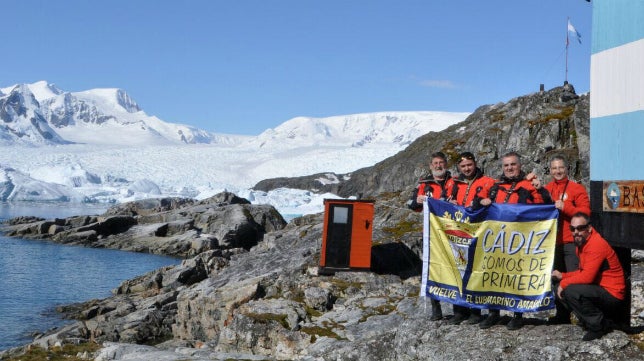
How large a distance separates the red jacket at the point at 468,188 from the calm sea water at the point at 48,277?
23.0 meters

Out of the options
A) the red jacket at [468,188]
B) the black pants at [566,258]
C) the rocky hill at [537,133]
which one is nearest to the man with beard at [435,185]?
the red jacket at [468,188]

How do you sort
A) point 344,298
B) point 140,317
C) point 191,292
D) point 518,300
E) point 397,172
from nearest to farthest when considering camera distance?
point 518,300, point 344,298, point 191,292, point 140,317, point 397,172

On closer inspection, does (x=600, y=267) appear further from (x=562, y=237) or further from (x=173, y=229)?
(x=173, y=229)

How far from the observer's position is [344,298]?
1700 cm

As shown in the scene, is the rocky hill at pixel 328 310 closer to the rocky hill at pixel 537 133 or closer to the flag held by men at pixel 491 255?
the rocky hill at pixel 537 133

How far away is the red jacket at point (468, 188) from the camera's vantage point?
10.0m

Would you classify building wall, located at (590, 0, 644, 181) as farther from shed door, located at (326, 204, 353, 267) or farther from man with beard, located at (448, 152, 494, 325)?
shed door, located at (326, 204, 353, 267)

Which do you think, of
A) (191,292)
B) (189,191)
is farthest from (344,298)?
(189,191)

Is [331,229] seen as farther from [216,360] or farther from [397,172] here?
[397,172]

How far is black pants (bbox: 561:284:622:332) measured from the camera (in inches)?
319

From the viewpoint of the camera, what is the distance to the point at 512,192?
9703 mm

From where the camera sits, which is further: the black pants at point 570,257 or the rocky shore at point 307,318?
the black pants at point 570,257

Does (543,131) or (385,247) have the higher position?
(543,131)

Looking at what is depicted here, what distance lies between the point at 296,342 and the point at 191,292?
9.01m
